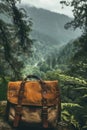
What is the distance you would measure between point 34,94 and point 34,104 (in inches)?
6.6

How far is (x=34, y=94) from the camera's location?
561 centimetres

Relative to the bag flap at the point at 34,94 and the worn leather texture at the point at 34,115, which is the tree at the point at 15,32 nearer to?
the bag flap at the point at 34,94

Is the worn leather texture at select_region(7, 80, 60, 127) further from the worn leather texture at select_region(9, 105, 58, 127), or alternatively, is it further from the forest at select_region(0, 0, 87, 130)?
the forest at select_region(0, 0, 87, 130)

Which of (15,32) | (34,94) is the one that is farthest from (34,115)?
(15,32)

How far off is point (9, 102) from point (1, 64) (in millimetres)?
10980

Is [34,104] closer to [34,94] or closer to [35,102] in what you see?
[35,102]

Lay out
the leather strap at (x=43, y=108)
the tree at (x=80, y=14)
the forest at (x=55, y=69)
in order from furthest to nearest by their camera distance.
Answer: the tree at (x=80, y=14) → the forest at (x=55, y=69) → the leather strap at (x=43, y=108)

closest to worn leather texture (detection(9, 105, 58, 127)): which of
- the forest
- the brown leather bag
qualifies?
the brown leather bag

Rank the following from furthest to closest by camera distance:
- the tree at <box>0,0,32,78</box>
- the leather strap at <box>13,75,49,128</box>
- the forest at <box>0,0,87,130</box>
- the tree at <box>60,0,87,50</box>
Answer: the tree at <box>60,0,87,50</box>, the tree at <box>0,0,32,78</box>, the forest at <box>0,0,87,130</box>, the leather strap at <box>13,75,49,128</box>

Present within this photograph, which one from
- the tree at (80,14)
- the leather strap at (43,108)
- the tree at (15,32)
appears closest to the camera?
the leather strap at (43,108)

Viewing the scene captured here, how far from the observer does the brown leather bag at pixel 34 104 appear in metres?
5.49

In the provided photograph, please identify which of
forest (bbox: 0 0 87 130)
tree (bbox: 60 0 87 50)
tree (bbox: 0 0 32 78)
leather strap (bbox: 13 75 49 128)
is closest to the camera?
leather strap (bbox: 13 75 49 128)

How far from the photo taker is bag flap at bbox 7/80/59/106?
18.2ft

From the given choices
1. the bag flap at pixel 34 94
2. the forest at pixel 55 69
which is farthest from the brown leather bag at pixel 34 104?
the forest at pixel 55 69
